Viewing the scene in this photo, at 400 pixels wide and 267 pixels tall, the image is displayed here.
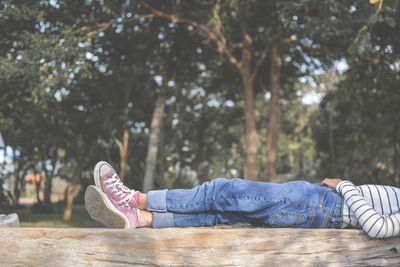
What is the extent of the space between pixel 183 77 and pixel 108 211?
10.8 meters

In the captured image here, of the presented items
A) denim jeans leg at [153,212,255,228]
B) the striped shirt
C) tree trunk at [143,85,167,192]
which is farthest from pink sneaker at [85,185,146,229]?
tree trunk at [143,85,167,192]

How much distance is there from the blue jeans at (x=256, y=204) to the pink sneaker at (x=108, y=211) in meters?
0.18

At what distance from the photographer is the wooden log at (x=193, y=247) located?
224 centimetres

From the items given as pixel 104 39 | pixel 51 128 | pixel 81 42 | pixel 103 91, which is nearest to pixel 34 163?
pixel 51 128

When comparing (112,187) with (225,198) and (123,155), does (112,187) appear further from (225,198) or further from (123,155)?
(123,155)

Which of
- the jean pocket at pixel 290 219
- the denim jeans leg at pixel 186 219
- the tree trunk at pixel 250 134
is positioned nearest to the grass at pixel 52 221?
the tree trunk at pixel 250 134

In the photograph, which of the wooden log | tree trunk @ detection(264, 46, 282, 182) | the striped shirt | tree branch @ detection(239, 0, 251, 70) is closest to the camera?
the wooden log

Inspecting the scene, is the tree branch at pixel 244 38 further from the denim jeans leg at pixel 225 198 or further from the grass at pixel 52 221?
the denim jeans leg at pixel 225 198

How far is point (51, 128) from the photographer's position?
13.5 m

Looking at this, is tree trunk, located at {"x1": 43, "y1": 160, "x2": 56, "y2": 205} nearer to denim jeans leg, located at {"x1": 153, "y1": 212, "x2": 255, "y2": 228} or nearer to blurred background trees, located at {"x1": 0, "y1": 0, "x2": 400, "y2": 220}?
blurred background trees, located at {"x1": 0, "y1": 0, "x2": 400, "y2": 220}

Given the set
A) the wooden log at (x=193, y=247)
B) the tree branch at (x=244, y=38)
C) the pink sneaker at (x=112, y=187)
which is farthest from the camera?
the tree branch at (x=244, y=38)

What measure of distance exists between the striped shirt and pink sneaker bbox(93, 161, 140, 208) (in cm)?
149

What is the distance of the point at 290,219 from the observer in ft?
9.09

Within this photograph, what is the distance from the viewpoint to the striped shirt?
8.07 ft
